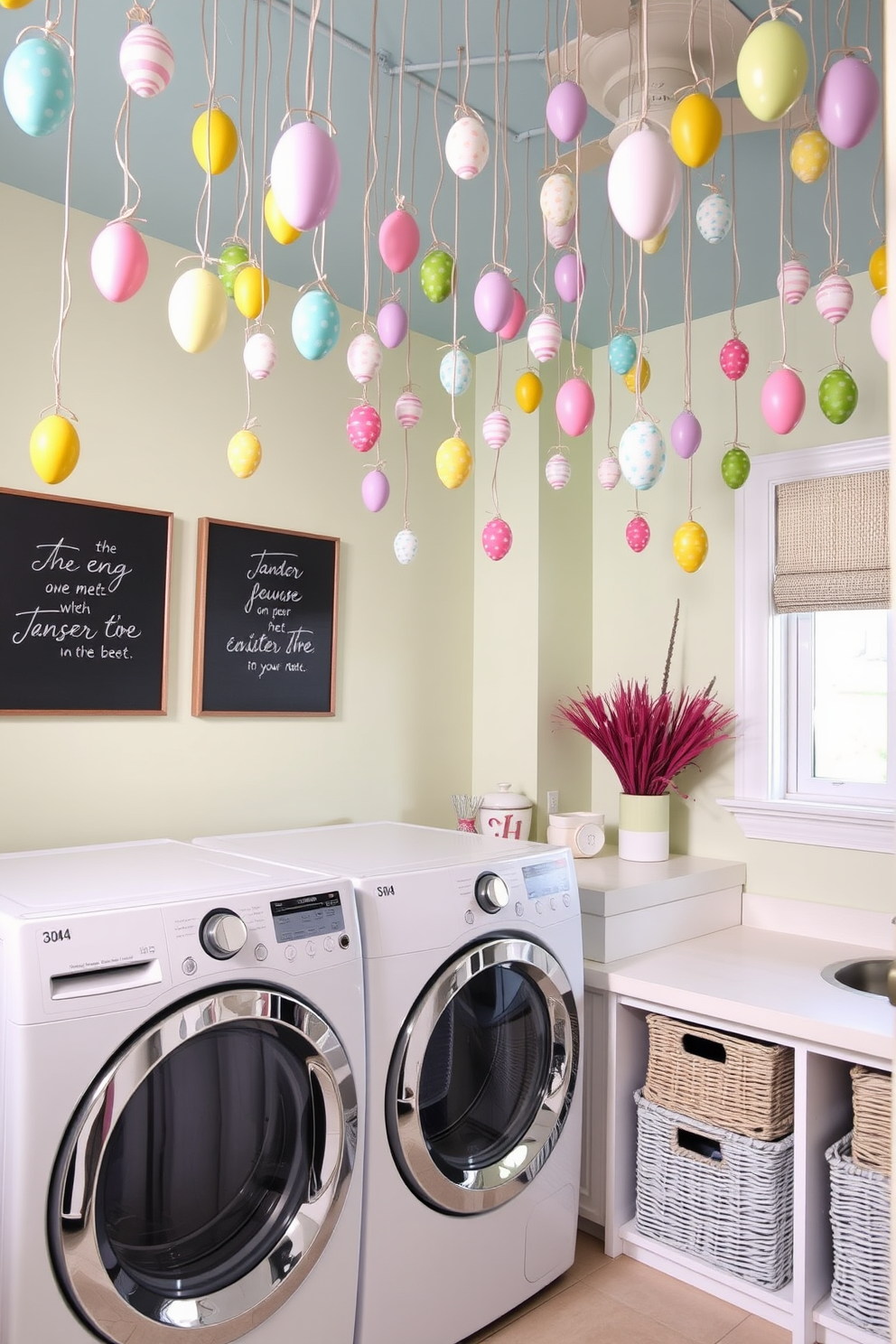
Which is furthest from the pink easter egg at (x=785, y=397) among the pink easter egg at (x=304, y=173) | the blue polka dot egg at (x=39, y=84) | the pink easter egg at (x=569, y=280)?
the blue polka dot egg at (x=39, y=84)

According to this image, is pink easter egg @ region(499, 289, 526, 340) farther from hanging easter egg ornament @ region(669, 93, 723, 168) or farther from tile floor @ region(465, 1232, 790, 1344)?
tile floor @ region(465, 1232, 790, 1344)

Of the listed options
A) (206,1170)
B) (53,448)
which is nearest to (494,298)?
(53,448)

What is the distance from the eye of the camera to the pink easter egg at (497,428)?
1.76 metres

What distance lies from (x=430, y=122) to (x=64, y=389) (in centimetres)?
109

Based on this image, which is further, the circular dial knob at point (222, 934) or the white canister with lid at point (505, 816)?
the white canister with lid at point (505, 816)

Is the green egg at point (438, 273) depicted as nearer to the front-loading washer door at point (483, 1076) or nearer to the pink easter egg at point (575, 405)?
the pink easter egg at point (575, 405)

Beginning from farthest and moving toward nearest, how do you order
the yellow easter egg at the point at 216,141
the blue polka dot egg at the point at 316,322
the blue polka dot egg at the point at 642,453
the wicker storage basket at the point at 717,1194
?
1. the wicker storage basket at the point at 717,1194
2. the blue polka dot egg at the point at 642,453
3. the blue polka dot egg at the point at 316,322
4. the yellow easter egg at the point at 216,141

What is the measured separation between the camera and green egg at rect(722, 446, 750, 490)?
6.92 ft

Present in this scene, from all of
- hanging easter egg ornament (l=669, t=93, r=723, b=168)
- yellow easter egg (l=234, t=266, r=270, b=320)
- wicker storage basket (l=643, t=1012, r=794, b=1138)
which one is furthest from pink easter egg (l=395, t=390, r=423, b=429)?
wicker storage basket (l=643, t=1012, r=794, b=1138)

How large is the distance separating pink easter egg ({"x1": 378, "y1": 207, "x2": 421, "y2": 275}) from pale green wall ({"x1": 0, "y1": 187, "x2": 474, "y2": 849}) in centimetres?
116

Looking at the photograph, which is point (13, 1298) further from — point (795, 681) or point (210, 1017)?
point (795, 681)

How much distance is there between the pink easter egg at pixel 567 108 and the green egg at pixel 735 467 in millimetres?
881

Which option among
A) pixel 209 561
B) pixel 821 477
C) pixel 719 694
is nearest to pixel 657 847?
pixel 719 694

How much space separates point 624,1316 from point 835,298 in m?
2.06
